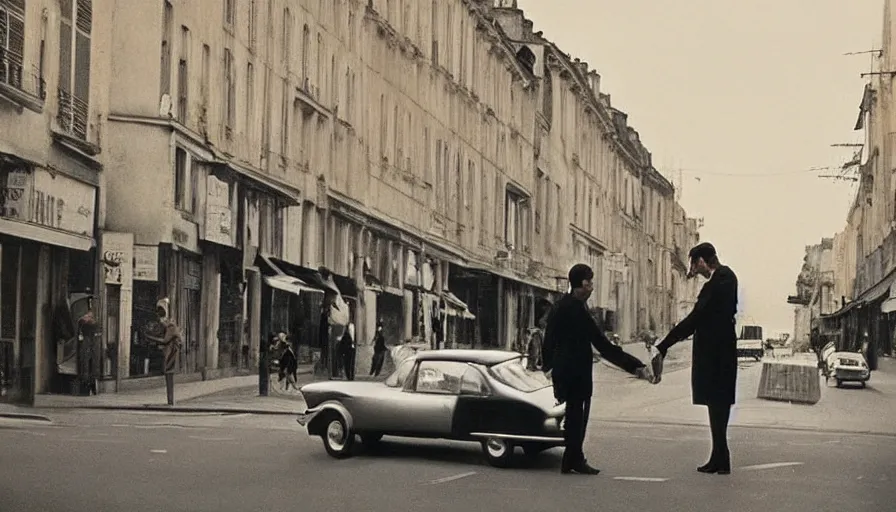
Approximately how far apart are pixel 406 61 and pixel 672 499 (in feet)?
21.7

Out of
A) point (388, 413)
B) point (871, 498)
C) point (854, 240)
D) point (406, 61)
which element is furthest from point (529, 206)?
point (871, 498)

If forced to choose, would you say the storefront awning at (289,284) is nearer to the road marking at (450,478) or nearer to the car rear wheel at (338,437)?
the car rear wheel at (338,437)

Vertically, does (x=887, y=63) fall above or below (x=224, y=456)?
above

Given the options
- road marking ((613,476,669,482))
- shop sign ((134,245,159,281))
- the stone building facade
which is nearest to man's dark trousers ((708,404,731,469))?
road marking ((613,476,669,482))

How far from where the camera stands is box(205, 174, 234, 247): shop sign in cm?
1110

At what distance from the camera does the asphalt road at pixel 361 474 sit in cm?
745

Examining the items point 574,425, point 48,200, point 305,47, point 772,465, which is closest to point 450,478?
point 574,425

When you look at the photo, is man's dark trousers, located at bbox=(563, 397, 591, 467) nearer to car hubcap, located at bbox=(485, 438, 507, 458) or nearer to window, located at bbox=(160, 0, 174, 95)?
car hubcap, located at bbox=(485, 438, 507, 458)

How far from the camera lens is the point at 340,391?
9.95 meters

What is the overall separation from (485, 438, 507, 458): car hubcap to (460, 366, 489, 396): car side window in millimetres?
343

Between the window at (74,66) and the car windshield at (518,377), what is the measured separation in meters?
→ 3.31

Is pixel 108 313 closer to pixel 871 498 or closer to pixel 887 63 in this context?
pixel 871 498

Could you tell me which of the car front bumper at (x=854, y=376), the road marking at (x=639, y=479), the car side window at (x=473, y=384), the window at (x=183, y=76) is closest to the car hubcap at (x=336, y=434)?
the car side window at (x=473, y=384)

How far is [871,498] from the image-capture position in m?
8.05
